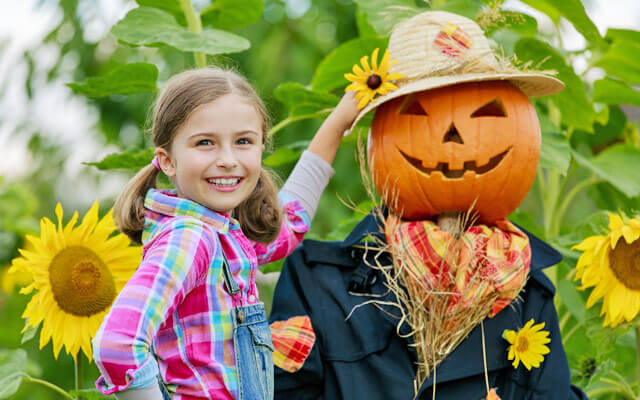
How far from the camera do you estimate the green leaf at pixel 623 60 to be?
1.84m

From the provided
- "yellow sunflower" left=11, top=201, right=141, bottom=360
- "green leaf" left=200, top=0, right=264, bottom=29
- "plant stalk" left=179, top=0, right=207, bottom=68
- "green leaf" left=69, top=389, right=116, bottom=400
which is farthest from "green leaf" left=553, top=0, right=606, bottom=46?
"green leaf" left=69, top=389, right=116, bottom=400

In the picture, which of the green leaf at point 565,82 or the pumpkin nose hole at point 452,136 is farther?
the green leaf at point 565,82

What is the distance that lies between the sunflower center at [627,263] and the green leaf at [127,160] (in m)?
1.09

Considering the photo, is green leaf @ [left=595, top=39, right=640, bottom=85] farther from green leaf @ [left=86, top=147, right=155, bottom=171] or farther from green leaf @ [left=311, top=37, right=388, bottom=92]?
green leaf @ [left=86, top=147, right=155, bottom=171]

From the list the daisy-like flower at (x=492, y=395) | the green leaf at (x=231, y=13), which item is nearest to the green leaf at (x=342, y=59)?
the green leaf at (x=231, y=13)

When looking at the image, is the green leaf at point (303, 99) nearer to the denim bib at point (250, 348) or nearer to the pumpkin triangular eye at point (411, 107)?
the pumpkin triangular eye at point (411, 107)

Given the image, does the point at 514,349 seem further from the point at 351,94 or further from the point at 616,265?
the point at 351,94

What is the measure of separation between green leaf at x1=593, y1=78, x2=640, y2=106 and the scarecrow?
1.36ft

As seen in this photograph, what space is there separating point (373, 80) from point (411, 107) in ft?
0.33

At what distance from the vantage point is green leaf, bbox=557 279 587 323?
69.7 inches

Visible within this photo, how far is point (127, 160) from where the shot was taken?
1629 mm

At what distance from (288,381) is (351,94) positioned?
0.65m

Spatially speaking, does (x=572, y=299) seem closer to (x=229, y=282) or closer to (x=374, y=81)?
(x=374, y=81)

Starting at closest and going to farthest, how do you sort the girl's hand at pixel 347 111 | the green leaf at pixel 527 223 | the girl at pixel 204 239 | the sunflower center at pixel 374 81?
the girl at pixel 204 239, the sunflower center at pixel 374 81, the girl's hand at pixel 347 111, the green leaf at pixel 527 223
